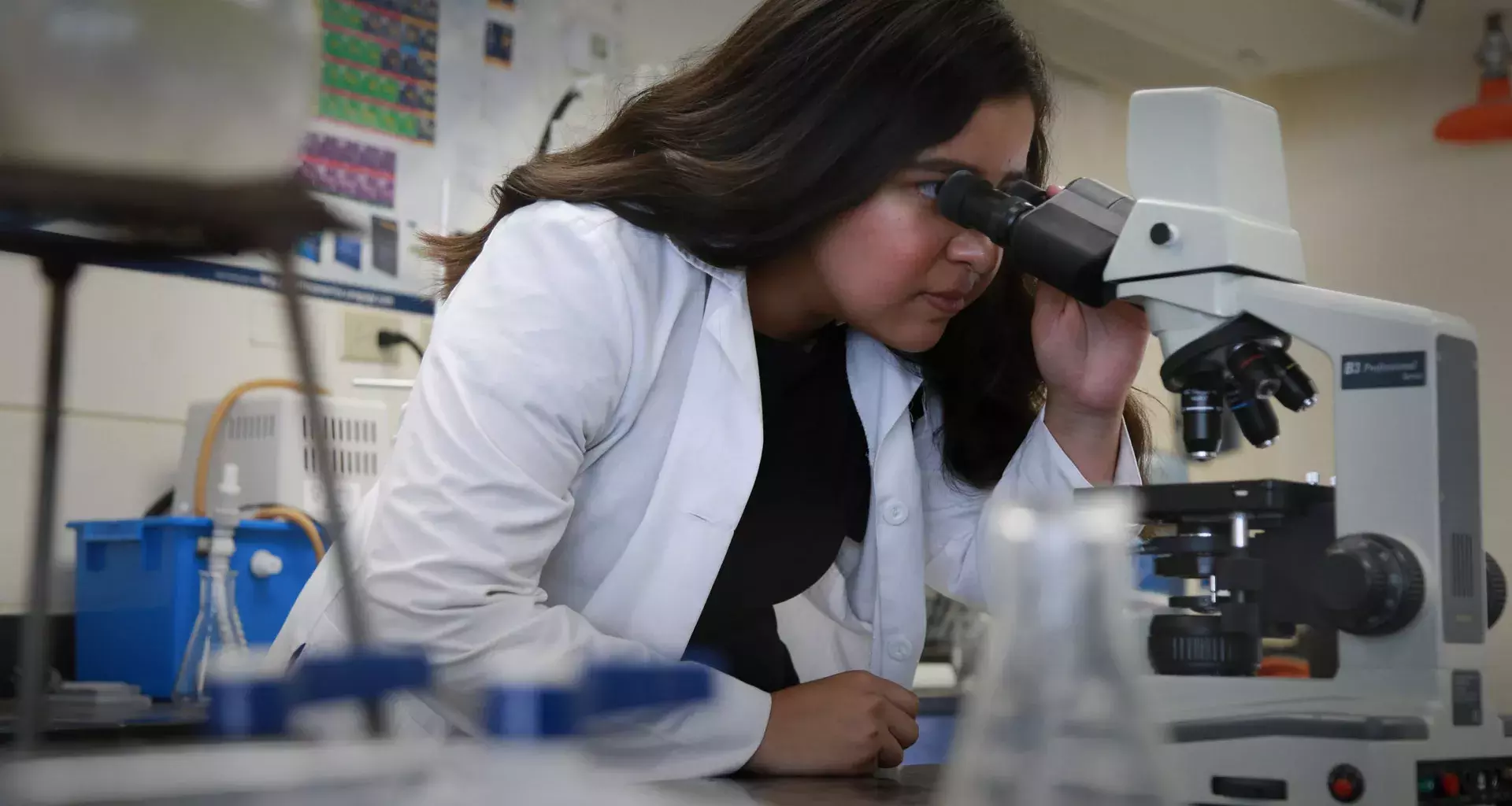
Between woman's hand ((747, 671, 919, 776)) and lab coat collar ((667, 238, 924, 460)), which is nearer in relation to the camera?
woman's hand ((747, 671, 919, 776))

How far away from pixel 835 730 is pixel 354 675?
72cm

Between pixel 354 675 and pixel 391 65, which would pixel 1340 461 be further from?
pixel 391 65

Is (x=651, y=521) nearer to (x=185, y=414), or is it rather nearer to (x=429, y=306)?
(x=185, y=414)

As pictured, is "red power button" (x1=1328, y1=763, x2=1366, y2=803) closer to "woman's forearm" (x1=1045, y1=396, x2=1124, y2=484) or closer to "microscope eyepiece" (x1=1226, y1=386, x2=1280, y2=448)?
"microscope eyepiece" (x1=1226, y1=386, x2=1280, y2=448)

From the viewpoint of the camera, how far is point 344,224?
409 mm

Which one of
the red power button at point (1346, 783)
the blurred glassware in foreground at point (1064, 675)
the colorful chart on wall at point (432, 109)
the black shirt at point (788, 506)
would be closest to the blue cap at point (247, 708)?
the blurred glassware in foreground at point (1064, 675)

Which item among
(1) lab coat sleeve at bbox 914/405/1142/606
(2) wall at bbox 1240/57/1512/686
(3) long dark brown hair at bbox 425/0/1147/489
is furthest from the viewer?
(2) wall at bbox 1240/57/1512/686

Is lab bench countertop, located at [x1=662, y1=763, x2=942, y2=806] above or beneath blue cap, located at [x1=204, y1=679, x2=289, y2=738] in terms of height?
beneath

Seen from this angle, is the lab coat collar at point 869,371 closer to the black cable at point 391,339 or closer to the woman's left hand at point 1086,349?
the woman's left hand at point 1086,349

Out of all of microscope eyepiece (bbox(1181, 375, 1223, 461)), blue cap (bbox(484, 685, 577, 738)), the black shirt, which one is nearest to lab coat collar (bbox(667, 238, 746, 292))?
the black shirt

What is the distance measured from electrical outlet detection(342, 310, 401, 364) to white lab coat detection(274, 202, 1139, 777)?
4.26 ft

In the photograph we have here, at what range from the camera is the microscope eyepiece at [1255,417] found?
0.93 metres

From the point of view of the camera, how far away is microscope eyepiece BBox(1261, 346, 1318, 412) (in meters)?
0.89

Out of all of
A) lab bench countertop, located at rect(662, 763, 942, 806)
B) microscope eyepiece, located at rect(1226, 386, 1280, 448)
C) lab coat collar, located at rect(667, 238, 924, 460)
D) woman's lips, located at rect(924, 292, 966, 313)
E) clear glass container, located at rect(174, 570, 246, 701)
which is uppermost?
woman's lips, located at rect(924, 292, 966, 313)
